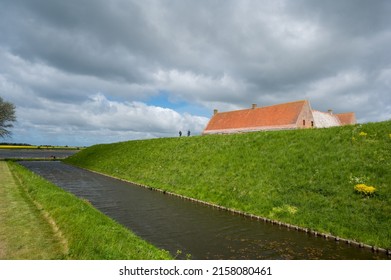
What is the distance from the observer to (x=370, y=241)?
1482cm

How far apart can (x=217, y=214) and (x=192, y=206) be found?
3459 millimetres

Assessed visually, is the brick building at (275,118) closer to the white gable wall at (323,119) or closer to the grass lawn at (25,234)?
the white gable wall at (323,119)

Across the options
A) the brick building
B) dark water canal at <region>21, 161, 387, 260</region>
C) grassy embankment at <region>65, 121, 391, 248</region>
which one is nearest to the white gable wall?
the brick building

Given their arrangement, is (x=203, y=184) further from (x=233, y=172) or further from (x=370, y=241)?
(x=370, y=241)

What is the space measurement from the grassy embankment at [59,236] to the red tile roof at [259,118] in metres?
50.0

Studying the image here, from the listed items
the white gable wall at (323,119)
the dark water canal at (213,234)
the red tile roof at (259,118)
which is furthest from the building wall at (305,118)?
the dark water canal at (213,234)

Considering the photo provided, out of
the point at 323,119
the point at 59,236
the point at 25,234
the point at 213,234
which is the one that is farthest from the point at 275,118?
the point at 25,234

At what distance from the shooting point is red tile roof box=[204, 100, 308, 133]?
59.4 m

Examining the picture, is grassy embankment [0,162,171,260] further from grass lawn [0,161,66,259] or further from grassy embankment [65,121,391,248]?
grassy embankment [65,121,391,248]

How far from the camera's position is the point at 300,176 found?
76.6 feet

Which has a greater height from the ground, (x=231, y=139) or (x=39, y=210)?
(x=231, y=139)

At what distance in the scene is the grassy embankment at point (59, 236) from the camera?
35.5ft

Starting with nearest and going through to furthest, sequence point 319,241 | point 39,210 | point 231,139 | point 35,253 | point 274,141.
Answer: point 35,253
point 319,241
point 39,210
point 274,141
point 231,139
